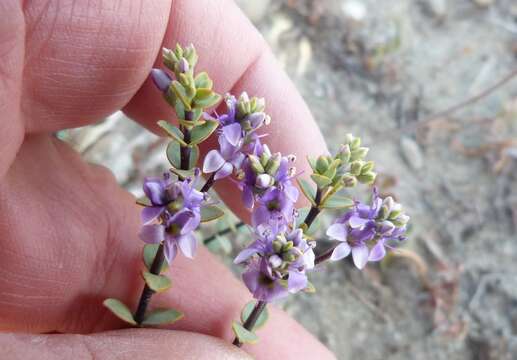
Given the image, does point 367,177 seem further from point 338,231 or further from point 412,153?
point 412,153

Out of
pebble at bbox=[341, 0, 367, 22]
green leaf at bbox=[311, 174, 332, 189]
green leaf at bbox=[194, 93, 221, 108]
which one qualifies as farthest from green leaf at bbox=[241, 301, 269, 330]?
pebble at bbox=[341, 0, 367, 22]

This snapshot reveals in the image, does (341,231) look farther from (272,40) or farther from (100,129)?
(272,40)

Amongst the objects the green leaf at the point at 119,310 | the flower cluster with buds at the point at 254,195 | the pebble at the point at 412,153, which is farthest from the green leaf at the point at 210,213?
the pebble at the point at 412,153

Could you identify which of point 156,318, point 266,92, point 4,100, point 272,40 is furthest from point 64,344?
point 272,40

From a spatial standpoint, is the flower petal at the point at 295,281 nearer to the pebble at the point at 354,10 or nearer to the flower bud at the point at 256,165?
the flower bud at the point at 256,165

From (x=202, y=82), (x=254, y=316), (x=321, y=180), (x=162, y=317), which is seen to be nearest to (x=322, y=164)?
(x=321, y=180)

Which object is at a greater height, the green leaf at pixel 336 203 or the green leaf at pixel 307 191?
the green leaf at pixel 307 191
